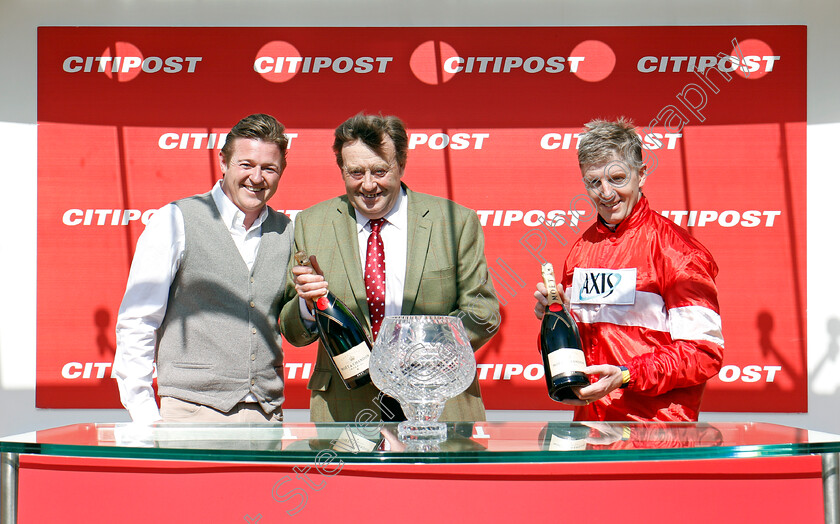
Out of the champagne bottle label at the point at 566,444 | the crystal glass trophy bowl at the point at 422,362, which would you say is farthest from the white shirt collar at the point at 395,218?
the champagne bottle label at the point at 566,444

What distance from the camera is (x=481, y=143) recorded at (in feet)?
15.0

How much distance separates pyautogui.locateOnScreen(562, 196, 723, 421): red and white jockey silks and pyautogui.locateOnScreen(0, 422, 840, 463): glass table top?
0.66 feet

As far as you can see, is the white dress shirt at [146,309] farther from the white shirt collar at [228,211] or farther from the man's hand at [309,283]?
the man's hand at [309,283]

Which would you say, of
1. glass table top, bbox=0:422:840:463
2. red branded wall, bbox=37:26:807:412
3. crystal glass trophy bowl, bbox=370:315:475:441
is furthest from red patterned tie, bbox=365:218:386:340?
red branded wall, bbox=37:26:807:412

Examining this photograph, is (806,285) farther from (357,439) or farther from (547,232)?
(357,439)

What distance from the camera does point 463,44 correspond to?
15.0 ft

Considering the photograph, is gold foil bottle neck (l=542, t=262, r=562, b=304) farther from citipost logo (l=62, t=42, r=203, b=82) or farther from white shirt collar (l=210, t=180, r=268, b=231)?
citipost logo (l=62, t=42, r=203, b=82)

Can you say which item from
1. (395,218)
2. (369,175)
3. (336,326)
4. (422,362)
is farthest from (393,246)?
(422,362)

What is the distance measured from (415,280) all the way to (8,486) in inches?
51.7

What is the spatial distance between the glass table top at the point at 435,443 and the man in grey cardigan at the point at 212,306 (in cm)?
65

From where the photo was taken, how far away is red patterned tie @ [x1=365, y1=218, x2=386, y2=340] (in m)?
2.42

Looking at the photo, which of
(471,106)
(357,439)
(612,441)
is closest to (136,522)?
(357,439)

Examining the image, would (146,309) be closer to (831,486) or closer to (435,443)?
(435,443)

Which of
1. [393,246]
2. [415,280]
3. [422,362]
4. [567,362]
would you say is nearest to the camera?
[422,362]
